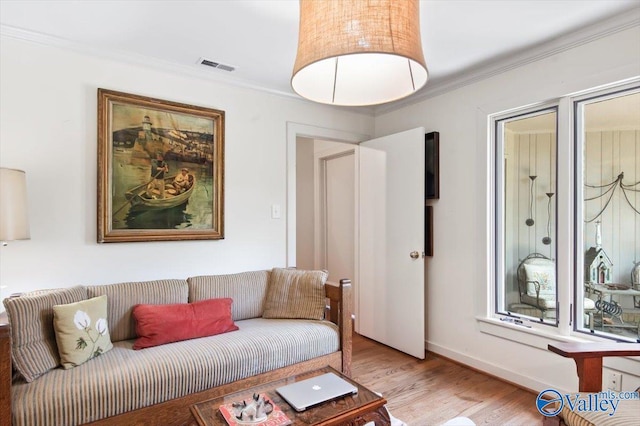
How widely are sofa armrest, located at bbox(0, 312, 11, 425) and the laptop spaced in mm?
1093

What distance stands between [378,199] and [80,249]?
2.48 m

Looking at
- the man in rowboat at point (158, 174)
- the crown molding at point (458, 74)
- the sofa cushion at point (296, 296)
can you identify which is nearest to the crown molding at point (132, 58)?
the crown molding at point (458, 74)

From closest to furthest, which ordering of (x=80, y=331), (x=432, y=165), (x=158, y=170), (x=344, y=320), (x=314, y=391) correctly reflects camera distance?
1. (x=314, y=391)
2. (x=80, y=331)
3. (x=344, y=320)
4. (x=158, y=170)
5. (x=432, y=165)

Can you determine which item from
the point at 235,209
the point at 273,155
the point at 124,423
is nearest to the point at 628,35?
the point at 273,155

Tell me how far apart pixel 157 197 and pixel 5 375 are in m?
1.41

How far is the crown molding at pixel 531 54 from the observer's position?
80.5 inches

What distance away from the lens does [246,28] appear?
7.17ft

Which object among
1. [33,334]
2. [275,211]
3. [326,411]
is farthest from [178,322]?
[275,211]

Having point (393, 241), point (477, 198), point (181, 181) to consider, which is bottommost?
point (393, 241)

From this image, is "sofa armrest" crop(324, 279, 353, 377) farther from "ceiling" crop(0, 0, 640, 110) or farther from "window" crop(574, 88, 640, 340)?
"ceiling" crop(0, 0, 640, 110)

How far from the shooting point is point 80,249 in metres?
2.39

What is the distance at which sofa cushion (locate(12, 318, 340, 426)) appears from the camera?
1566 millimetres

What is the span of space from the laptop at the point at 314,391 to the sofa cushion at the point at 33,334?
117cm

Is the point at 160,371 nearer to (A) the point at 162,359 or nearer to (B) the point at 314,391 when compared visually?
(A) the point at 162,359
